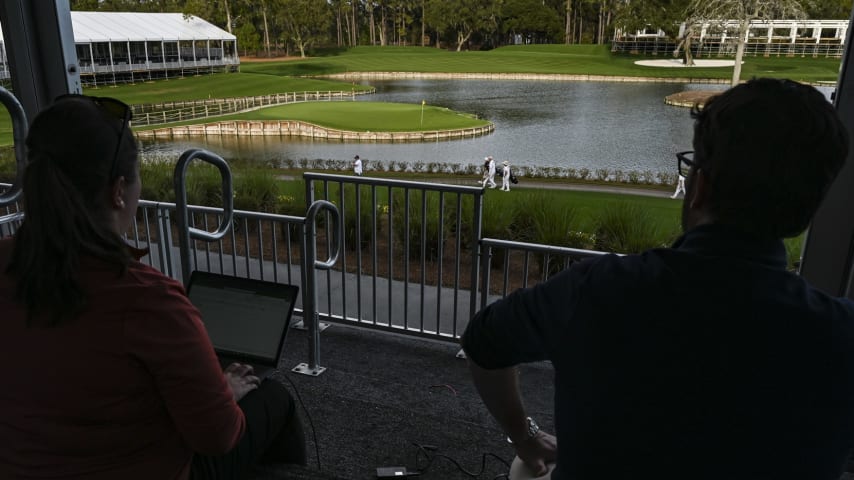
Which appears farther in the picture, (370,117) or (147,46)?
(147,46)

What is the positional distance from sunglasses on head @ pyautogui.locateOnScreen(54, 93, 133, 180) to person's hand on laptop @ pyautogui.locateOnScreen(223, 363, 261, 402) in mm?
596

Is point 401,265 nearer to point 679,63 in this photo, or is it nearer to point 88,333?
point 88,333

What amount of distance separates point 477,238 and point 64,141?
83.3 inches

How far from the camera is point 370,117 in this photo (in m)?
21.8

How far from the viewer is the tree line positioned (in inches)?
269

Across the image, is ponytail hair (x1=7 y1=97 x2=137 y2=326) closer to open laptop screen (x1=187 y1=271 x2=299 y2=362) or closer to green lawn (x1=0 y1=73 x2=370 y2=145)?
open laptop screen (x1=187 y1=271 x2=299 y2=362)

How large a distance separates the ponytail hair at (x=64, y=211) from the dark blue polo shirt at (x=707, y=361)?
715mm

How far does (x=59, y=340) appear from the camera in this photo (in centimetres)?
90

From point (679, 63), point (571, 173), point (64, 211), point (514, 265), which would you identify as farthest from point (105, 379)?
point (571, 173)

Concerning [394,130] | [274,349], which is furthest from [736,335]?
[394,130]

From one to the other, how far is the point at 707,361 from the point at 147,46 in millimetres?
25692

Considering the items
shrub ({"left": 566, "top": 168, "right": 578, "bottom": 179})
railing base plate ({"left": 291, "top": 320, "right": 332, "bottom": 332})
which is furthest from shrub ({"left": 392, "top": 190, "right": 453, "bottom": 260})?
shrub ({"left": 566, "top": 168, "right": 578, "bottom": 179})

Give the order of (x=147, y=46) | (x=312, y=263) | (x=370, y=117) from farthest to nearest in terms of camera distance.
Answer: (x=147, y=46) < (x=370, y=117) < (x=312, y=263)

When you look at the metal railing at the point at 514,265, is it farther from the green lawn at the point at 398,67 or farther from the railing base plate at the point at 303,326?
the green lawn at the point at 398,67
